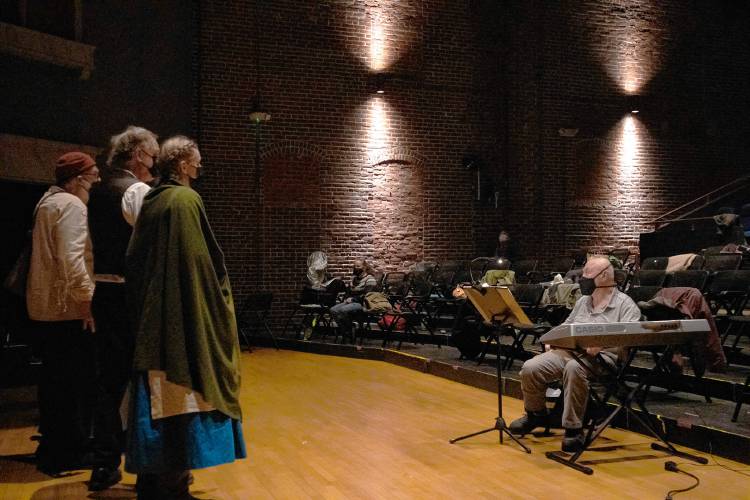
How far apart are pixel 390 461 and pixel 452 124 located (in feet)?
26.9

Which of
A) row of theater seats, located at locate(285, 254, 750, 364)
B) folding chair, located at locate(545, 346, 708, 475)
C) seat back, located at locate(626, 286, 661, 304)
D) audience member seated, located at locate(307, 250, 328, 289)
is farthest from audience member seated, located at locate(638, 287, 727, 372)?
audience member seated, located at locate(307, 250, 328, 289)

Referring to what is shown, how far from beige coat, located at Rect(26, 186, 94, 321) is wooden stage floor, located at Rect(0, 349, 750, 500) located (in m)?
0.84

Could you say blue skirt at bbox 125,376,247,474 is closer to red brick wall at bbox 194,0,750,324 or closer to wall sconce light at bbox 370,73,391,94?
red brick wall at bbox 194,0,750,324

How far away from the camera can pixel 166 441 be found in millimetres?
2480

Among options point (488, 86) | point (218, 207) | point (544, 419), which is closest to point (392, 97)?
point (488, 86)

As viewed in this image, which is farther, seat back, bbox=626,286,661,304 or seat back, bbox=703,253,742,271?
seat back, bbox=703,253,742,271

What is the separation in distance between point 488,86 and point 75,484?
31.3 feet

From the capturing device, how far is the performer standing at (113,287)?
3184mm

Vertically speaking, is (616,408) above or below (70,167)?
below

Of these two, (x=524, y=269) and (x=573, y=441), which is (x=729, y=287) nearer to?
(x=573, y=441)

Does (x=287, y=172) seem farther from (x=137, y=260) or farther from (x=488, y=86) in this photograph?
(x=137, y=260)

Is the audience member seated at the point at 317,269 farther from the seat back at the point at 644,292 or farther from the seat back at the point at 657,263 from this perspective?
the seat back at the point at 644,292

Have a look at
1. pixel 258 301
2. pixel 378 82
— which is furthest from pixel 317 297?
pixel 378 82

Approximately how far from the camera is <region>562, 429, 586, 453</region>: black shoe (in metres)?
3.85
